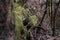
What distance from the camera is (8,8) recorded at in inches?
63.5

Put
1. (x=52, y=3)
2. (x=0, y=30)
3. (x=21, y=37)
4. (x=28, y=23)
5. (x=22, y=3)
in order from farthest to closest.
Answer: (x=52, y=3), (x=22, y=3), (x=28, y=23), (x=21, y=37), (x=0, y=30)

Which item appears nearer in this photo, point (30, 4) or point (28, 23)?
point (28, 23)

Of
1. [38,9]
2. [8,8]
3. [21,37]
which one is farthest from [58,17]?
[8,8]

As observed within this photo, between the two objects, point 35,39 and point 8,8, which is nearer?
point 8,8

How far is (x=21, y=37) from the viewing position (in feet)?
11.7

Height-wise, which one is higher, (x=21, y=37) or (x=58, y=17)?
(x=21, y=37)

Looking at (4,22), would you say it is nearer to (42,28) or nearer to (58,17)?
(42,28)

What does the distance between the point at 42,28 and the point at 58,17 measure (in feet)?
5.59

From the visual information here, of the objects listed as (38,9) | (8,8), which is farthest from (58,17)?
(8,8)

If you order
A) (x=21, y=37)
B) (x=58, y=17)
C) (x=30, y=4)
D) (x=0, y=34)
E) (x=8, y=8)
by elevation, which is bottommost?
(x=58, y=17)

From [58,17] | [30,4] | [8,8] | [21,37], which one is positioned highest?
[8,8]

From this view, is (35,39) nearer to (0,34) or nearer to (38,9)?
(38,9)

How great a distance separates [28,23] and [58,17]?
90.7 inches

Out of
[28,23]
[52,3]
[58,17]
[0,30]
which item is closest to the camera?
[0,30]
